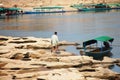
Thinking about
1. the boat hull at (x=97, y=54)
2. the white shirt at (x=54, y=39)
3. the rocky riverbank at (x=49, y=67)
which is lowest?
the boat hull at (x=97, y=54)

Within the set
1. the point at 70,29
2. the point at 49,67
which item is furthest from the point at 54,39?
the point at 70,29

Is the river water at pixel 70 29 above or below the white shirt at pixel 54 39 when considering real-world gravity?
below

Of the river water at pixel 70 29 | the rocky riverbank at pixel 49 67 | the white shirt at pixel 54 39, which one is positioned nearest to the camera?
the rocky riverbank at pixel 49 67

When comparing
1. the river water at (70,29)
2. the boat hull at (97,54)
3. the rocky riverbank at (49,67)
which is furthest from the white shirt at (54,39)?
the river water at (70,29)

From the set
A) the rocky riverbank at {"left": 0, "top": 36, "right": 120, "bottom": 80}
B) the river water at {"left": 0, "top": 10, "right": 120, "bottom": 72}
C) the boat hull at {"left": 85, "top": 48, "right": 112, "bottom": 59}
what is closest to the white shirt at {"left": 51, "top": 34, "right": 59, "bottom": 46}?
the rocky riverbank at {"left": 0, "top": 36, "right": 120, "bottom": 80}

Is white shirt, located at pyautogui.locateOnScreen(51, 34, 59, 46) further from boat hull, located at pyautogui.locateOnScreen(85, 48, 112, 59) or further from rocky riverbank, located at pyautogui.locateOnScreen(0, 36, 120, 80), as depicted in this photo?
boat hull, located at pyautogui.locateOnScreen(85, 48, 112, 59)

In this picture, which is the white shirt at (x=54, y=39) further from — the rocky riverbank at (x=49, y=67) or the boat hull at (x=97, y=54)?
the boat hull at (x=97, y=54)

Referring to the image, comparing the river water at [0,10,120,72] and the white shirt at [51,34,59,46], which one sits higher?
the white shirt at [51,34,59,46]

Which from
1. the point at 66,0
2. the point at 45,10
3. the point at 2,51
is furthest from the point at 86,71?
the point at 66,0

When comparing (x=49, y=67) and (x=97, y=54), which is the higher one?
A: (x=49, y=67)

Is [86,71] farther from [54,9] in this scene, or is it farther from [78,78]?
[54,9]

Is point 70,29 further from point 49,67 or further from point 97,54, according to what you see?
point 49,67

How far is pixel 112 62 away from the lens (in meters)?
24.6

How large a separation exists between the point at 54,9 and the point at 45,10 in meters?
4.48
